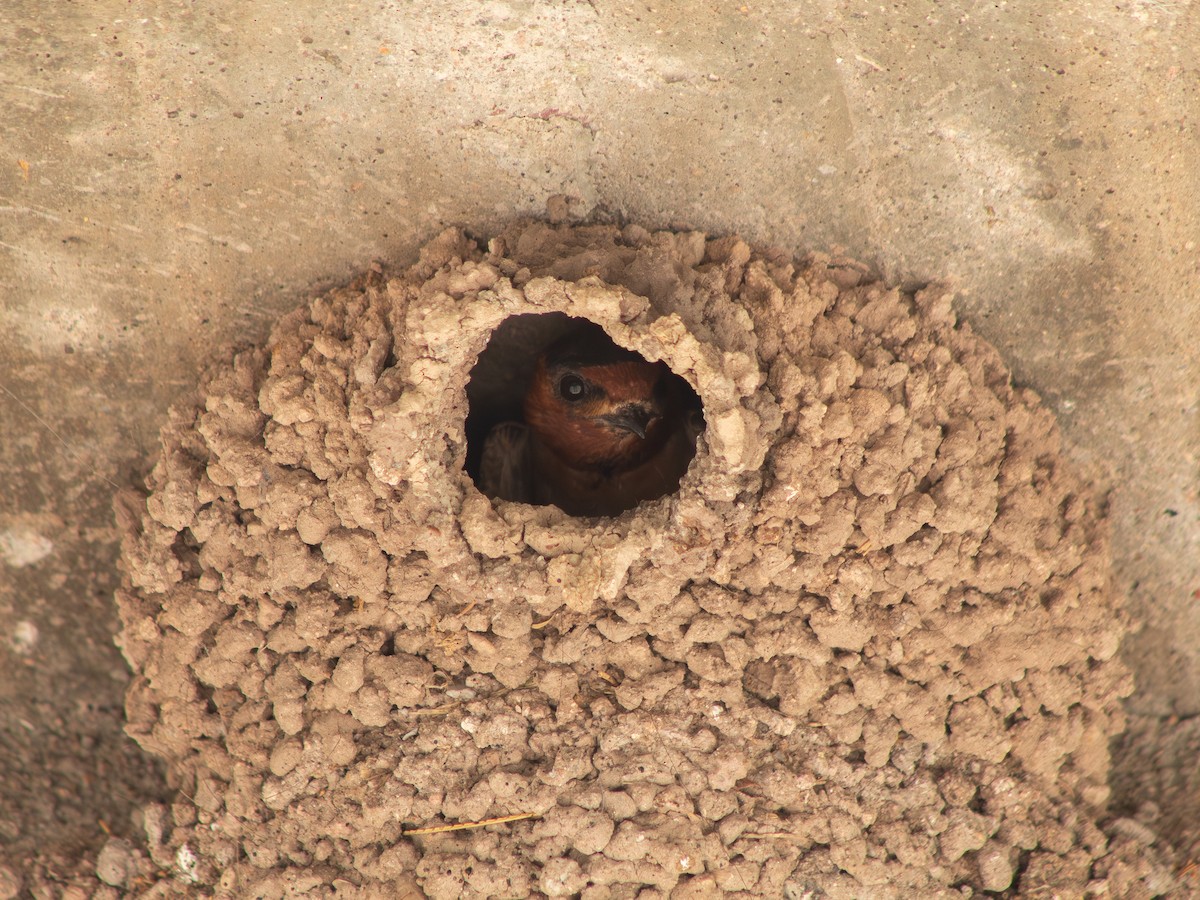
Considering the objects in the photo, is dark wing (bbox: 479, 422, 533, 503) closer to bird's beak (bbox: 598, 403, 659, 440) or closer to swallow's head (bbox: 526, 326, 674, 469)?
swallow's head (bbox: 526, 326, 674, 469)

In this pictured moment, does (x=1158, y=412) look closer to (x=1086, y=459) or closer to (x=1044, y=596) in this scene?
(x=1086, y=459)

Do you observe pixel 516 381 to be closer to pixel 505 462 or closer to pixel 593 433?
pixel 505 462

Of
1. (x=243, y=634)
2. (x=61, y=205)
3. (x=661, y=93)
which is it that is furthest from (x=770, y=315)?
(x=61, y=205)

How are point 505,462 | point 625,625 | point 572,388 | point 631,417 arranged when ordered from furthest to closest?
Result: point 505,462 < point 572,388 < point 631,417 < point 625,625

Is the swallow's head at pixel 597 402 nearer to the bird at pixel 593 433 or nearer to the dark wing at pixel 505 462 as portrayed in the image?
the bird at pixel 593 433

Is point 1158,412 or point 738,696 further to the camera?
point 1158,412

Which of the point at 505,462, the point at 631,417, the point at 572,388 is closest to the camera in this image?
the point at 631,417

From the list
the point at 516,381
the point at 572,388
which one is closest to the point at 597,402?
the point at 572,388

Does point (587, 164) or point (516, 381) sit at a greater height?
point (587, 164)
